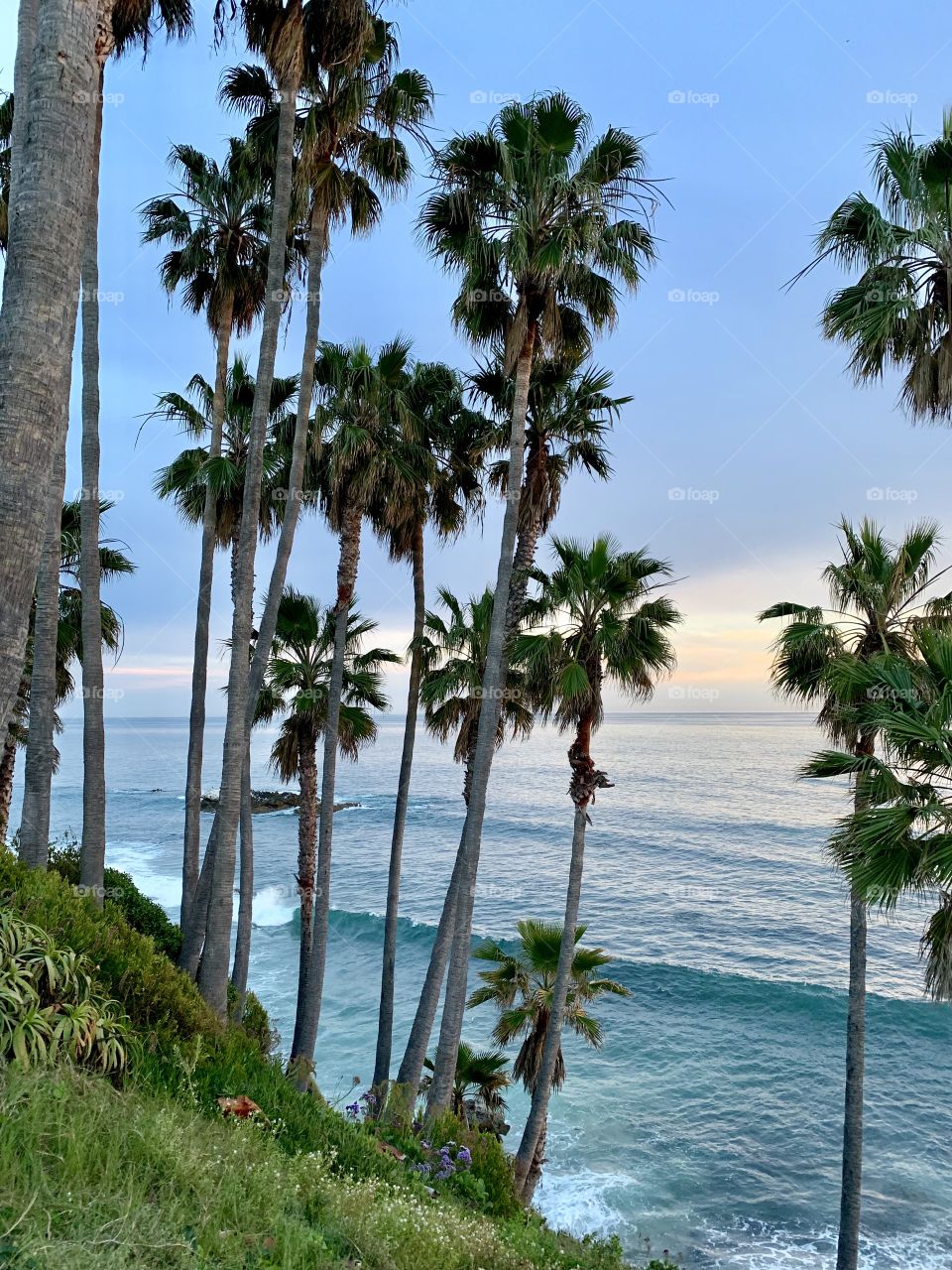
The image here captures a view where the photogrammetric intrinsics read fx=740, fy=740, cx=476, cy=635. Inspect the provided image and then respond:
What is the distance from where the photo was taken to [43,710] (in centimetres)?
1070

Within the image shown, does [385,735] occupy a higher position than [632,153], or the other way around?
[632,153]

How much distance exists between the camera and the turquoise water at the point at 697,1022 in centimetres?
1451

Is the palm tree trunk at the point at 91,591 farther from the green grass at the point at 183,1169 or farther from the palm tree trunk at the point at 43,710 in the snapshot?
the green grass at the point at 183,1169

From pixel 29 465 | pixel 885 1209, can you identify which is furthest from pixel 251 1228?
Result: pixel 885 1209

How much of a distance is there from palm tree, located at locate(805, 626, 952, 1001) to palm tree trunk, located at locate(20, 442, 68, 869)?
33.2 feet

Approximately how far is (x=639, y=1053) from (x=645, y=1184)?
6.32 m

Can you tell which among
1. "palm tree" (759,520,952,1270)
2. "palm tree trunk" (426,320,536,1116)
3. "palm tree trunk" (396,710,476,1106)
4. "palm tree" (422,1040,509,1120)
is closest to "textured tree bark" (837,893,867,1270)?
"palm tree" (759,520,952,1270)

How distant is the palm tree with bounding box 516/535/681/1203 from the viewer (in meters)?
12.7

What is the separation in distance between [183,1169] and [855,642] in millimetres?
11383

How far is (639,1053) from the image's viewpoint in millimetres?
21484

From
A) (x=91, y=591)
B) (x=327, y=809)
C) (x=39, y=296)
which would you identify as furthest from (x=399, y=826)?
(x=39, y=296)

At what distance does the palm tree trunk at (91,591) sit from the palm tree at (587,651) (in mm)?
6838

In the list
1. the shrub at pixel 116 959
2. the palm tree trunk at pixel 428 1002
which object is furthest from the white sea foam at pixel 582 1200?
the shrub at pixel 116 959

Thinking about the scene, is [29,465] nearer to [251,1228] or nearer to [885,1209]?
[251,1228]
